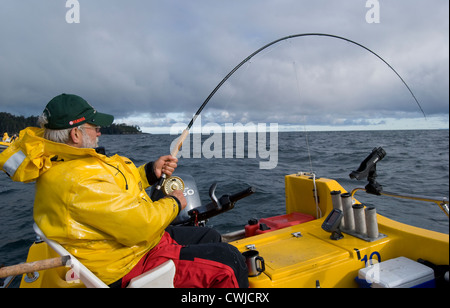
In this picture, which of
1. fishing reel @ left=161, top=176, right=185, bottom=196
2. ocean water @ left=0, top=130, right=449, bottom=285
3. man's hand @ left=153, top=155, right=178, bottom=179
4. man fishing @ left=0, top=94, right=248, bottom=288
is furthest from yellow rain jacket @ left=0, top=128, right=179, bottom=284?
fishing reel @ left=161, top=176, right=185, bottom=196

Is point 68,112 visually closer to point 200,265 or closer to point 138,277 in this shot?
point 138,277

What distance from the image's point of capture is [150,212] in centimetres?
185

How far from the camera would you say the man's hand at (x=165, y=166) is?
2.67 m

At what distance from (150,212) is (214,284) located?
0.63 metres

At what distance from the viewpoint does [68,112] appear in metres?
1.91

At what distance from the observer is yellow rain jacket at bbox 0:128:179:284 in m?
1.67

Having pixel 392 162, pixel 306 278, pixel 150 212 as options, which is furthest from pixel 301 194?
pixel 392 162

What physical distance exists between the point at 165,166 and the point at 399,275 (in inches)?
81.7

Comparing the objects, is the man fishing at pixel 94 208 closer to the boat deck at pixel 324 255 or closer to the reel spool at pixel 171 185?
the boat deck at pixel 324 255

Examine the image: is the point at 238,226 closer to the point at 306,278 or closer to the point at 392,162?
the point at 306,278

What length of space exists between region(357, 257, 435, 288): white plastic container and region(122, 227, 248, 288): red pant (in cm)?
100

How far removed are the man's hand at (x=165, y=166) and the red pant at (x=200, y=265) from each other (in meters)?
0.68

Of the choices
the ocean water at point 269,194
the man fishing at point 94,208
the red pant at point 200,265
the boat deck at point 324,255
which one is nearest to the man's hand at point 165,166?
the man fishing at point 94,208
